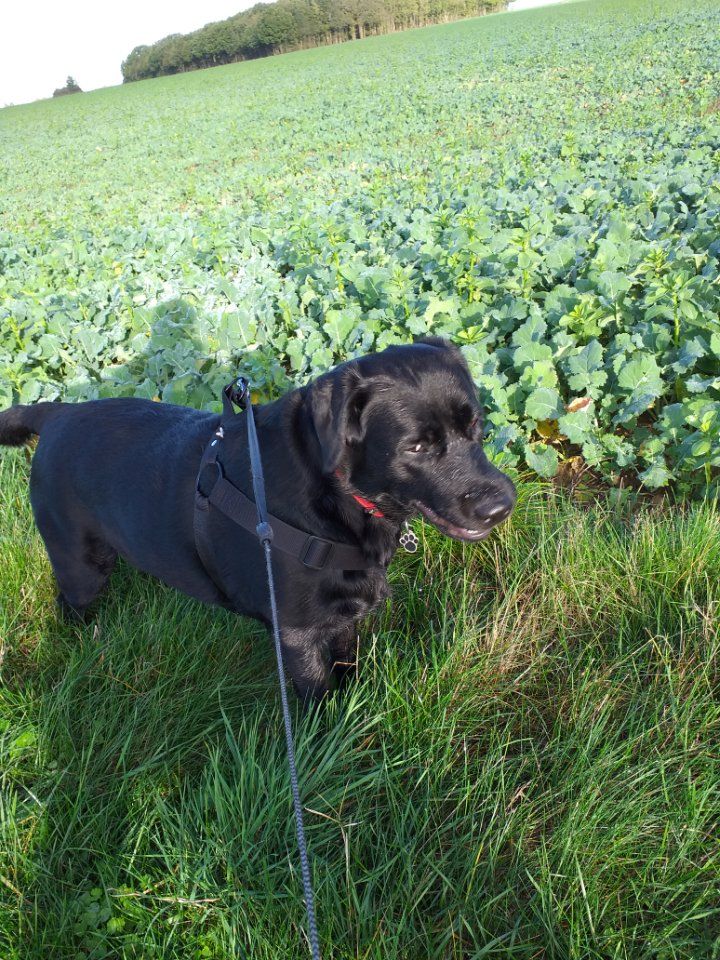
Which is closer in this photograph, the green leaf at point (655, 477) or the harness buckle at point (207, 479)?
the harness buckle at point (207, 479)

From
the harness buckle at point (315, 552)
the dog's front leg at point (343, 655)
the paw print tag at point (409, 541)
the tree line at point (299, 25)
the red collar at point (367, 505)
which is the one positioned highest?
the tree line at point (299, 25)

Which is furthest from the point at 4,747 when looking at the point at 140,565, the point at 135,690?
the point at 140,565

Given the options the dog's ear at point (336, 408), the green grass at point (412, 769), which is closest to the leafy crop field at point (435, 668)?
the green grass at point (412, 769)

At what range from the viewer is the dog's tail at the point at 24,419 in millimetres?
3033

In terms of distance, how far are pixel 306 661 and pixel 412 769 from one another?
1.83 ft

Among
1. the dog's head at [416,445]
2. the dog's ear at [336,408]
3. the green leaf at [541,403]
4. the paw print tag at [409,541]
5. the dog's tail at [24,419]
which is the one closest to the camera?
the dog's ear at [336,408]

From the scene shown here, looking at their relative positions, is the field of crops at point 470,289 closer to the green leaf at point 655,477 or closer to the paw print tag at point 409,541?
the green leaf at point 655,477

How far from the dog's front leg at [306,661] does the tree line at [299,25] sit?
98.8 meters

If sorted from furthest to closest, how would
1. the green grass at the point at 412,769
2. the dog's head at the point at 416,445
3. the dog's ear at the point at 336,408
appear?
the dog's head at the point at 416,445 → the dog's ear at the point at 336,408 → the green grass at the point at 412,769

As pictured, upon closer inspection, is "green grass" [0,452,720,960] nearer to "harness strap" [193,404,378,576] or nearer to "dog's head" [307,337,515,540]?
"harness strap" [193,404,378,576]

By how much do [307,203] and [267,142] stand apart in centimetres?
1710

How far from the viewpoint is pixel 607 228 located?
5.69 meters

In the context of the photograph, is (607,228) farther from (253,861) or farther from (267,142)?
(267,142)

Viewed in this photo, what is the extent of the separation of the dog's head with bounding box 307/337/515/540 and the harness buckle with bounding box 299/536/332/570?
0.81ft
